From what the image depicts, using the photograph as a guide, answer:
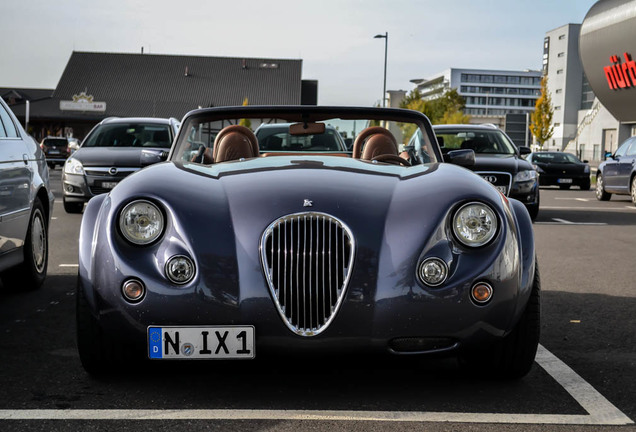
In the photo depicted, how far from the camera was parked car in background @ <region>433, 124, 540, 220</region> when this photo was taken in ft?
46.5

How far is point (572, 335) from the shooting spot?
526cm

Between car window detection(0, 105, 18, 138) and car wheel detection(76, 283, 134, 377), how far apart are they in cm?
274

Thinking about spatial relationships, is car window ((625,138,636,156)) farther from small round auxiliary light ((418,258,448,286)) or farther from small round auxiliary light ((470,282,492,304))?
small round auxiliary light ((418,258,448,286))

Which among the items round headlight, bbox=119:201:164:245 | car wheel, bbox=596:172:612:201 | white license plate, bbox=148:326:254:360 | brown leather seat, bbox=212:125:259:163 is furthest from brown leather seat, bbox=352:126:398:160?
car wheel, bbox=596:172:612:201

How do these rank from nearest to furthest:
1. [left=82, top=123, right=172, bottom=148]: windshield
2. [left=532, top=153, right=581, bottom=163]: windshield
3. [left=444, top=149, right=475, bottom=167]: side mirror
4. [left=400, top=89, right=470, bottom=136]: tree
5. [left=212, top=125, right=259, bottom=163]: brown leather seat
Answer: [left=212, top=125, right=259, bottom=163]: brown leather seat, [left=444, top=149, right=475, bottom=167]: side mirror, [left=82, top=123, right=172, bottom=148]: windshield, [left=532, top=153, right=581, bottom=163]: windshield, [left=400, top=89, right=470, bottom=136]: tree

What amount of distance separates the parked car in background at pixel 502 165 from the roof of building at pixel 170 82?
72222 mm

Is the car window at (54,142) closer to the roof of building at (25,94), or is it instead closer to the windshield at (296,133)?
the roof of building at (25,94)

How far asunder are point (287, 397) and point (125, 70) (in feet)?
297

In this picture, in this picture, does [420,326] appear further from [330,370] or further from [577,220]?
[577,220]

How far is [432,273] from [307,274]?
504mm

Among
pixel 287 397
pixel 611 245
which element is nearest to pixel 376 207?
pixel 287 397

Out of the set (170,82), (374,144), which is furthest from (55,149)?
(170,82)

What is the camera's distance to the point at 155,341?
11.9ft

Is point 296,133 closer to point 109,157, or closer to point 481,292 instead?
point 481,292
